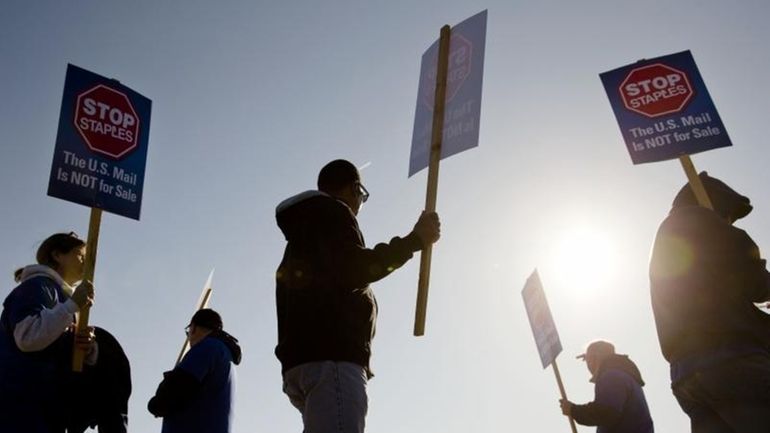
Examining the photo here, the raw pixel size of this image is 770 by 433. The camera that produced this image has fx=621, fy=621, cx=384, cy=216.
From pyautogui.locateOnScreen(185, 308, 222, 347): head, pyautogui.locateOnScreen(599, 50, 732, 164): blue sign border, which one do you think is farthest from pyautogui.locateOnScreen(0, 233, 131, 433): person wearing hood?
pyautogui.locateOnScreen(599, 50, 732, 164): blue sign border

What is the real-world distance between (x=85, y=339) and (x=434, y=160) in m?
2.44

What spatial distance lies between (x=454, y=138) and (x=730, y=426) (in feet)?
7.41

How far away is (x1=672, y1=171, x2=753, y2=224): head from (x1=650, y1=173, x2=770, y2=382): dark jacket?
0.81 metres

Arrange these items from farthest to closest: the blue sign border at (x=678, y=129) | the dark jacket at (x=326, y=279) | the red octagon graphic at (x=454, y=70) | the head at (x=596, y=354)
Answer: the head at (x=596, y=354) < the blue sign border at (x=678, y=129) < the red octagon graphic at (x=454, y=70) < the dark jacket at (x=326, y=279)

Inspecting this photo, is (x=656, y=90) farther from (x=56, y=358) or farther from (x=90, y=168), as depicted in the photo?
(x=56, y=358)

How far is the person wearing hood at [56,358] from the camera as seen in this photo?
3.39 meters

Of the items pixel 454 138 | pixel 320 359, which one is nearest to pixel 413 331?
pixel 320 359

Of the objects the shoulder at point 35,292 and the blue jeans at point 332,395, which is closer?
the blue jeans at point 332,395

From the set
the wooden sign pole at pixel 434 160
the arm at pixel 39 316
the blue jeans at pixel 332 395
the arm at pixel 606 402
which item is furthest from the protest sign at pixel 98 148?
the arm at pixel 606 402

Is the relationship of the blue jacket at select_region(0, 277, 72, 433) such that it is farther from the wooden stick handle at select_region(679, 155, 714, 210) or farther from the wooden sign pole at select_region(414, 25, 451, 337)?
the wooden stick handle at select_region(679, 155, 714, 210)

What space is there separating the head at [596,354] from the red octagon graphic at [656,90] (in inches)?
100.0

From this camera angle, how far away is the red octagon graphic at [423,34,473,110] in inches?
172

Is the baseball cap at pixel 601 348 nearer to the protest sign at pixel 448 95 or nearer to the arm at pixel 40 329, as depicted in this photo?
the protest sign at pixel 448 95

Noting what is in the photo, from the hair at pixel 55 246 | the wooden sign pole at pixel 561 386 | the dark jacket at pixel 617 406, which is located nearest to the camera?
the hair at pixel 55 246
